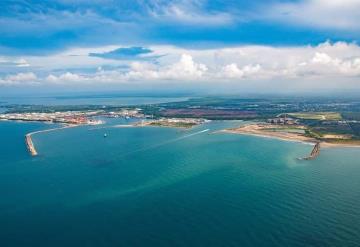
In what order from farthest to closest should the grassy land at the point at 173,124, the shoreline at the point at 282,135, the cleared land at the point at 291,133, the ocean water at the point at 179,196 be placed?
the grassy land at the point at 173,124 < the cleared land at the point at 291,133 < the shoreline at the point at 282,135 < the ocean water at the point at 179,196

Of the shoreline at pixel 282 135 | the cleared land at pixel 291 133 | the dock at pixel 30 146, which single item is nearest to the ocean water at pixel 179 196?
the dock at pixel 30 146

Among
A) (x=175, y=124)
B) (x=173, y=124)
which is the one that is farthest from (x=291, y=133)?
(x=173, y=124)

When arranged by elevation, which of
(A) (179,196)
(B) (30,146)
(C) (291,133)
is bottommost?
(A) (179,196)

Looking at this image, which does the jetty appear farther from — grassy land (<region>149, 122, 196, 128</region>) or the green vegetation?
grassy land (<region>149, 122, 196, 128</region>)

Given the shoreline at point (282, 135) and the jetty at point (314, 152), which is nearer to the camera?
the jetty at point (314, 152)

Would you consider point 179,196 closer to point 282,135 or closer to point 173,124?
point 282,135

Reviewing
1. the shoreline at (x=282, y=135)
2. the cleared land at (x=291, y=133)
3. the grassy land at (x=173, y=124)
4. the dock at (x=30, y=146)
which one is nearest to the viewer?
the dock at (x=30, y=146)

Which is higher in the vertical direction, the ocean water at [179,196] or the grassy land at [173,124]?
the grassy land at [173,124]

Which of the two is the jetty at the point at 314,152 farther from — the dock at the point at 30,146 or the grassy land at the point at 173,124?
the dock at the point at 30,146

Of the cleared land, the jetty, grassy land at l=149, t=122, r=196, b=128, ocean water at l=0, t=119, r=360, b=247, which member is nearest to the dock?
ocean water at l=0, t=119, r=360, b=247
